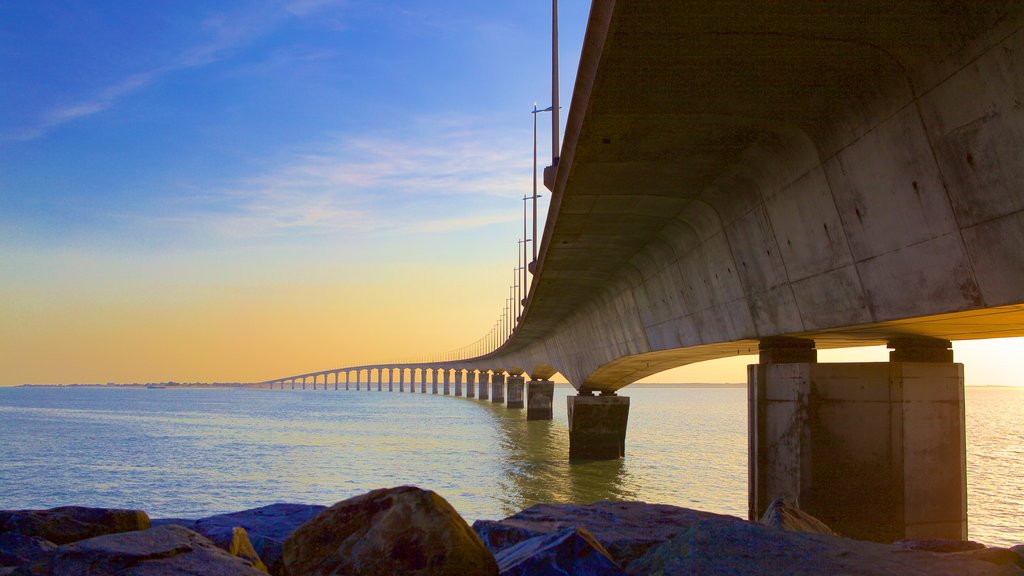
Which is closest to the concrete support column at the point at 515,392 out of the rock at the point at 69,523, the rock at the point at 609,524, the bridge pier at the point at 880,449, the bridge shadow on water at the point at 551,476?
the bridge shadow on water at the point at 551,476

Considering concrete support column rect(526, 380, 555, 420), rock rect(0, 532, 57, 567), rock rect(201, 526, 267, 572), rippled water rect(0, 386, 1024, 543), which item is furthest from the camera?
concrete support column rect(526, 380, 555, 420)

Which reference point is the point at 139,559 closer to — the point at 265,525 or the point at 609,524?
the point at 265,525

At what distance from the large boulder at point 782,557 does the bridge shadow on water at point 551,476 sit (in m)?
15.7

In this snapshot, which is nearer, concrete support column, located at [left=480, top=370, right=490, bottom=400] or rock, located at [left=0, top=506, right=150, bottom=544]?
rock, located at [left=0, top=506, right=150, bottom=544]

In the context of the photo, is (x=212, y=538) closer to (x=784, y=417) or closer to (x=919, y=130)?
(x=919, y=130)

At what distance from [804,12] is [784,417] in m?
8.28

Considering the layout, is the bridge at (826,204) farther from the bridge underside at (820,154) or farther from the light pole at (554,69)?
the light pole at (554,69)

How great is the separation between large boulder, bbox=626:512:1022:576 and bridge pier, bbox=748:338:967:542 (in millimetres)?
7479

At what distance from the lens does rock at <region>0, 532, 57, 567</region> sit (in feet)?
22.5

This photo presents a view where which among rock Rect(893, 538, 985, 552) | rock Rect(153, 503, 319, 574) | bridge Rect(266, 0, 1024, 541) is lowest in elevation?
rock Rect(153, 503, 319, 574)

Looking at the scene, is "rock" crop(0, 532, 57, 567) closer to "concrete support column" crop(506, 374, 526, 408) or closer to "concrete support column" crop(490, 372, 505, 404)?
"concrete support column" crop(506, 374, 526, 408)

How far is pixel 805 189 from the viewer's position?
1138cm

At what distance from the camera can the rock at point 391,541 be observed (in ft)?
19.7

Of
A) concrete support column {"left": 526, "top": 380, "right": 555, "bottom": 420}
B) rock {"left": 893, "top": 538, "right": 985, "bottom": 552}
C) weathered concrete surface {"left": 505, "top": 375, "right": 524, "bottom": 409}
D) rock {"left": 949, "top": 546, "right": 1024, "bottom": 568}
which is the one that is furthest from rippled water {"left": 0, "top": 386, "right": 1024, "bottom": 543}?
weathered concrete surface {"left": 505, "top": 375, "right": 524, "bottom": 409}
